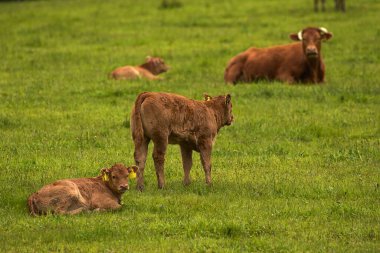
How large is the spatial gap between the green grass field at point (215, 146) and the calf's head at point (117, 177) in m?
0.28

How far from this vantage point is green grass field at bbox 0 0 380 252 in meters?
10.4

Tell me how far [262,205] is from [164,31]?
20.3m

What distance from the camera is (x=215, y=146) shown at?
16.1 m

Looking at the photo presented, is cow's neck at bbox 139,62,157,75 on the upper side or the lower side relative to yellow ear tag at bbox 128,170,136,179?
upper

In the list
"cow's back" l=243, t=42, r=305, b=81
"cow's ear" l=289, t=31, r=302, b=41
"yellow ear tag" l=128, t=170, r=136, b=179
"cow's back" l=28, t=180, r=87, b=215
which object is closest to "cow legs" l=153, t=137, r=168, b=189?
"yellow ear tag" l=128, t=170, r=136, b=179

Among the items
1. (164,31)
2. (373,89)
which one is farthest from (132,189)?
(164,31)

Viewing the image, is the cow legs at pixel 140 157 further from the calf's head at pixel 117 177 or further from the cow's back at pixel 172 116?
the calf's head at pixel 117 177

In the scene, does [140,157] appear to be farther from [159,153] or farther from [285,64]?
[285,64]

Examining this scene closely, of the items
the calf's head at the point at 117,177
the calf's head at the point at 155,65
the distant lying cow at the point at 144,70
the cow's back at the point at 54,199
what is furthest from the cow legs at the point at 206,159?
the calf's head at the point at 155,65

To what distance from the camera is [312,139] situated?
16656mm

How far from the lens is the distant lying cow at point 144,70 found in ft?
75.4

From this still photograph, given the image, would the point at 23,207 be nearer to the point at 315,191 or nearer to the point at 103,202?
the point at 103,202

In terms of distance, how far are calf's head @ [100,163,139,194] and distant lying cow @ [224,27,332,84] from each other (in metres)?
11.9

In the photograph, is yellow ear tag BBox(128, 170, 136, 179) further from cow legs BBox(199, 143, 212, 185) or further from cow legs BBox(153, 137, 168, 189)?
cow legs BBox(199, 143, 212, 185)
